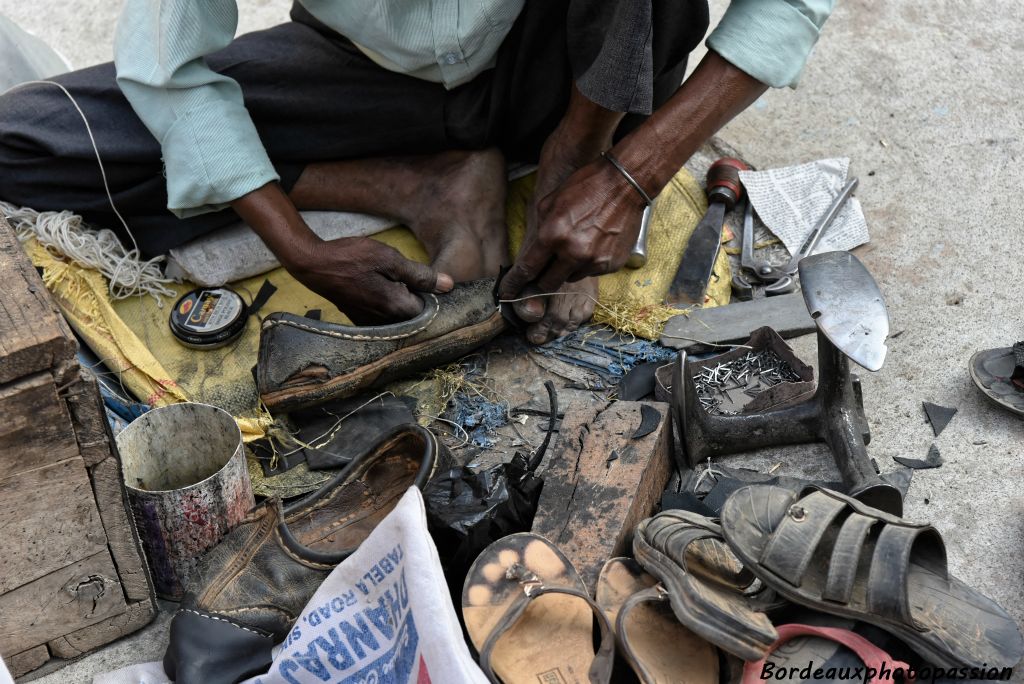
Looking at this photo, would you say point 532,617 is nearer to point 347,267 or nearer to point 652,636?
point 652,636

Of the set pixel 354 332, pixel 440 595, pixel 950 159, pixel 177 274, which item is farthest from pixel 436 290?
pixel 950 159

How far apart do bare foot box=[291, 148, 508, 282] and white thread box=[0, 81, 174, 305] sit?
0.42m

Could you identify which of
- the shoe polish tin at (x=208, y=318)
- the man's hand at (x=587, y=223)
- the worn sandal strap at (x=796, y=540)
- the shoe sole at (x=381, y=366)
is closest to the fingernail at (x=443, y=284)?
the shoe sole at (x=381, y=366)

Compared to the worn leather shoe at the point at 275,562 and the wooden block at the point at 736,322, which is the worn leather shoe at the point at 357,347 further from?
the wooden block at the point at 736,322

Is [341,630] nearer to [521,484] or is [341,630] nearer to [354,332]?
[521,484]

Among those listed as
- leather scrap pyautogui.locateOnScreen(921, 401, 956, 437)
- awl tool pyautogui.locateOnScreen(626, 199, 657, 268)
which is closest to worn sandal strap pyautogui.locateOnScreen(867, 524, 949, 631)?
leather scrap pyautogui.locateOnScreen(921, 401, 956, 437)

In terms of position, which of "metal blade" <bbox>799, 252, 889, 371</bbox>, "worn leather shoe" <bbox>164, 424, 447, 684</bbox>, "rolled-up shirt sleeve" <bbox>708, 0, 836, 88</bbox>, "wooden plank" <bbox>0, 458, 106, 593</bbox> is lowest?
"worn leather shoe" <bbox>164, 424, 447, 684</bbox>

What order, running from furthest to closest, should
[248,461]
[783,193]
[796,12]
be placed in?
[783,193] < [248,461] < [796,12]

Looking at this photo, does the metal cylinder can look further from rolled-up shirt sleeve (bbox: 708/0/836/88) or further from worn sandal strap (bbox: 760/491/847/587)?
rolled-up shirt sleeve (bbox: 708/0/836/88)

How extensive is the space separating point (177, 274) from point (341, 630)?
1248 millimetres

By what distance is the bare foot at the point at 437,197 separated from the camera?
2352 millimetres

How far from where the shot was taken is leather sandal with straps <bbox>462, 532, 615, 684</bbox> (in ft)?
4.96

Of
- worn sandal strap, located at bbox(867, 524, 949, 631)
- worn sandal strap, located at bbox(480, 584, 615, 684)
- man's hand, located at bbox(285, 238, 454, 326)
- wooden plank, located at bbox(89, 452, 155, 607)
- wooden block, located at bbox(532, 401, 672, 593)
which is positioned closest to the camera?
worn sandal strap, located at bbox(867, 524, 949, 631)

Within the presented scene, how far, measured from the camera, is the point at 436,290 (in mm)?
2160
